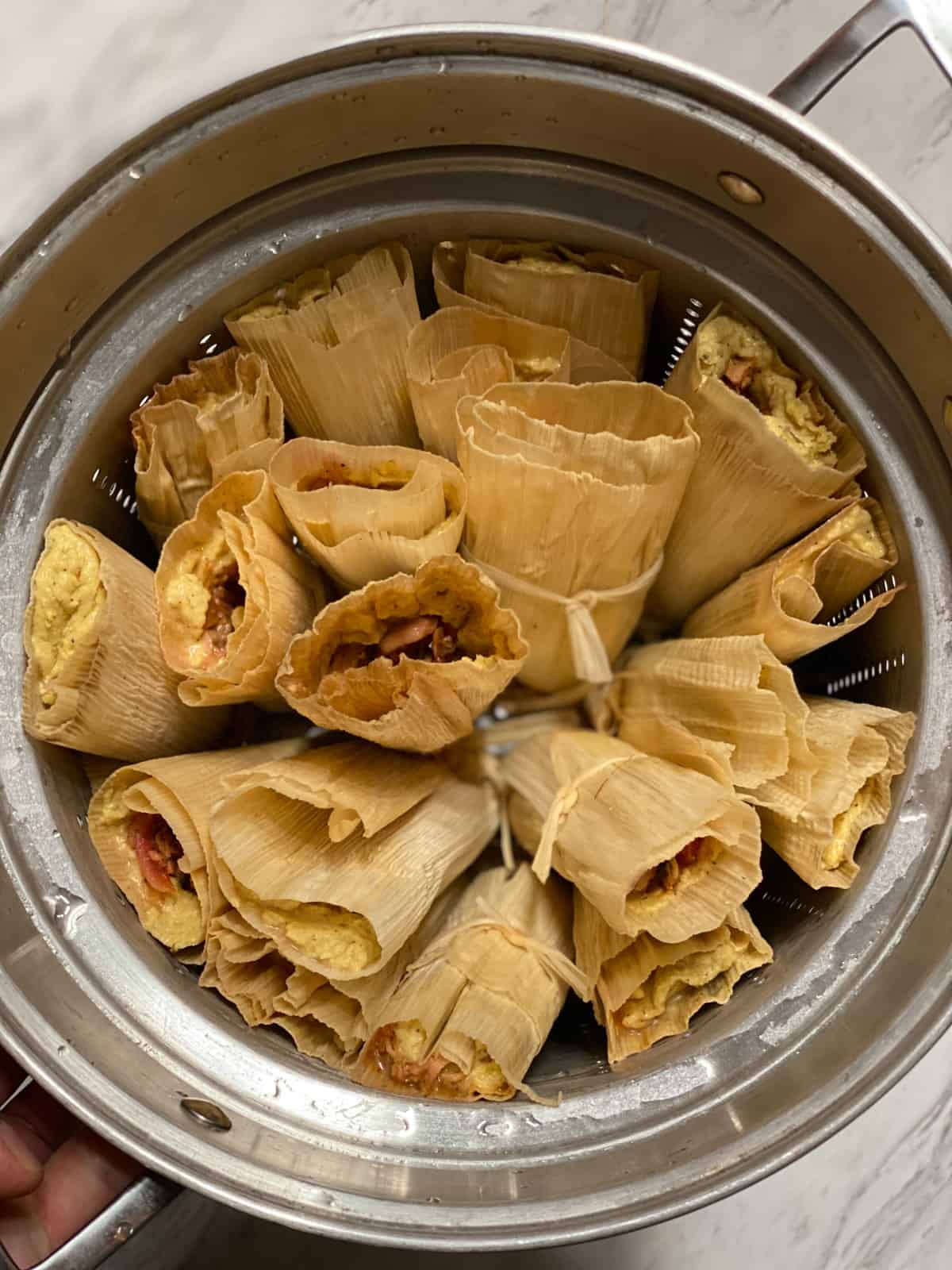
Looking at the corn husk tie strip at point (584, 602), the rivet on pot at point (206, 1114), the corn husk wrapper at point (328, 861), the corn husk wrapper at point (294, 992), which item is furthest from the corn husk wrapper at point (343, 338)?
the rivet on pot at point (206, 1114)

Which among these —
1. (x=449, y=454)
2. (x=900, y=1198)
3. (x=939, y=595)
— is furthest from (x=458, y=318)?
(x=900, y=1198)

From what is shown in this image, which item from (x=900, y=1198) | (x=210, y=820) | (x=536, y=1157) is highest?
(x=210, y=820)

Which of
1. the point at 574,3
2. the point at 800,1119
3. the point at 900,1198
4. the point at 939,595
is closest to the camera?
the point at 800,1119

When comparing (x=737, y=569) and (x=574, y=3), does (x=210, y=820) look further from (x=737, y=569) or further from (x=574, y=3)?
(x=574, y=3)

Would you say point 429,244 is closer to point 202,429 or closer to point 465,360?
point 465,360

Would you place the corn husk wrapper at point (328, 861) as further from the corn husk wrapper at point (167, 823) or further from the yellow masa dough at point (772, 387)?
the yellow masa dough at point (772, 387)
